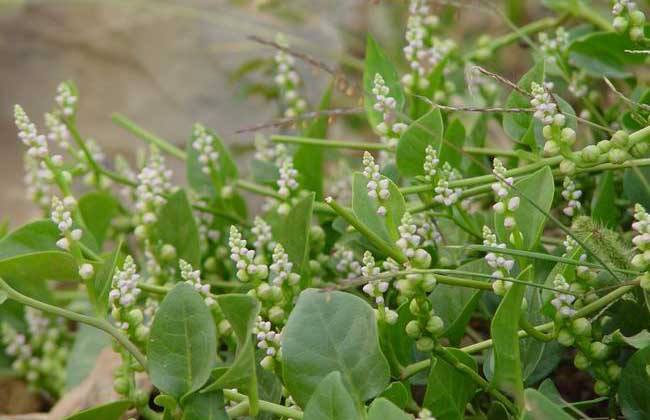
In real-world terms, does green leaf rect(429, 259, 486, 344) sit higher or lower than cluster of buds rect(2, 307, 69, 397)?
higher

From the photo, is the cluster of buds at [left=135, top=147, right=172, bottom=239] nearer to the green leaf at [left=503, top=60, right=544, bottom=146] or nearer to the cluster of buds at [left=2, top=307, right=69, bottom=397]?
the cluster of buds at [left=2, top=307, right=69, bottom=397]

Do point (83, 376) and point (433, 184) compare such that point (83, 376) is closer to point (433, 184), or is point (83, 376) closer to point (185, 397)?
point (185, 397)

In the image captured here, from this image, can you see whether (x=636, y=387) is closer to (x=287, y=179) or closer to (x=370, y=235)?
(x=370, y=235)

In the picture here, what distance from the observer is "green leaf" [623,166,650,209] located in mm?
941

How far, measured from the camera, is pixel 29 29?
7.15ft

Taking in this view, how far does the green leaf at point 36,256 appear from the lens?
0.85m

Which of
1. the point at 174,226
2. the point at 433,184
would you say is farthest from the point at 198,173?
the point at 433,184

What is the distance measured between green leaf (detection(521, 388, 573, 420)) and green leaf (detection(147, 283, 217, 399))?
26 centimetres

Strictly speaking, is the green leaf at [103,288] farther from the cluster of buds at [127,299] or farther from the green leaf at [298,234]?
the green leaf at [298,234]

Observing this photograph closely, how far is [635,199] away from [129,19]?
59.6 inches

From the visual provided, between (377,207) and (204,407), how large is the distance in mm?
229

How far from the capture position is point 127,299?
0.84m

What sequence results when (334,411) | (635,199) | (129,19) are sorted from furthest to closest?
(129,19) → (635,199) → (334,411)

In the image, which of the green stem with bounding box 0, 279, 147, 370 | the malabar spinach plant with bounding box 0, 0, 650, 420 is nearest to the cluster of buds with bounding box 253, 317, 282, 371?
the malabar spinach plant with bounding box 0, 0, 650, 420
